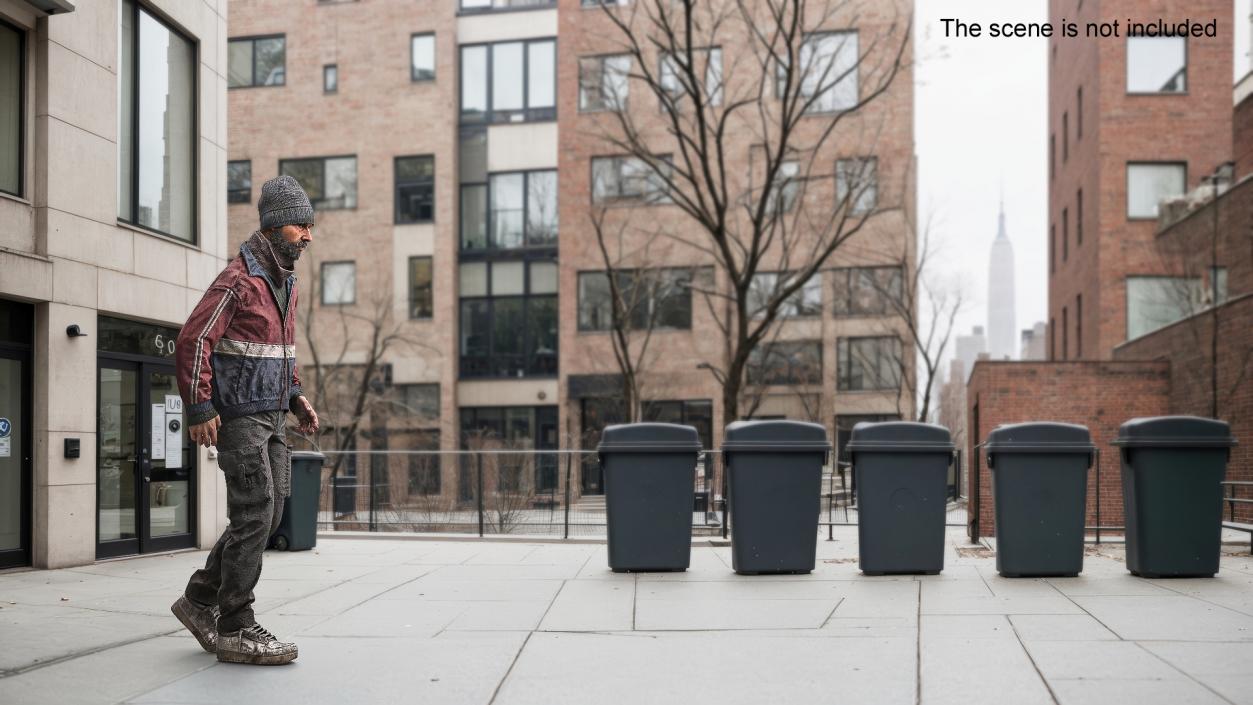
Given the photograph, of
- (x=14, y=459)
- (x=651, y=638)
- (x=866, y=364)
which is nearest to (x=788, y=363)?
(x=866, y=364)

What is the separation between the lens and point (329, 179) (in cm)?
4028

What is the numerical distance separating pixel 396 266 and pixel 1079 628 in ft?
113

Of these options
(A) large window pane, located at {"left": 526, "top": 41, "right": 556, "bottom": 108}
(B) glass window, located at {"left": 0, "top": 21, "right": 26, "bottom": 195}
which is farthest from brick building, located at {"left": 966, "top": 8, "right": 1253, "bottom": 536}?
(A) large window pane, located at {"left": 526, "top": 41, "right": 556, "bottom": 108}

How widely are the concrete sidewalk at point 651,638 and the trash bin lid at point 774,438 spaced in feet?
3.62

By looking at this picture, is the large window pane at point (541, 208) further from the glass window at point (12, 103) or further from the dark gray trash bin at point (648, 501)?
the dark gray trash bin at point (648, 501)

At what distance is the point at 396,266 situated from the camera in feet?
130

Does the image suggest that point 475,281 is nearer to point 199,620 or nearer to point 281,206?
point 281,206

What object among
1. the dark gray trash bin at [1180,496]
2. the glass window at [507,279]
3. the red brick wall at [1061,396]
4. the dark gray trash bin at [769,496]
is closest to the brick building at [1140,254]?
the red brick wall at [1061,396]

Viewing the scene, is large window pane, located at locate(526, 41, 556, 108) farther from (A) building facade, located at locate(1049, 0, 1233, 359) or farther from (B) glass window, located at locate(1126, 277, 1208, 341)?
(B) glass window, located at locate(1126, 277, 1208, 341)

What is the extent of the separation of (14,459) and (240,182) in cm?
3110

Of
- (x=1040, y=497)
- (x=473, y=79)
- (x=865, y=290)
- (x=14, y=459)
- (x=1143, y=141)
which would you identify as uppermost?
(x=473, y=79)

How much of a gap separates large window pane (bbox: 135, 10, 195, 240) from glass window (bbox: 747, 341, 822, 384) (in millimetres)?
24692

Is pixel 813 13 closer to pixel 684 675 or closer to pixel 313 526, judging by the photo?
pixel 313 526

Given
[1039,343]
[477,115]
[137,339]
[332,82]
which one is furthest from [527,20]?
[1039,343]
